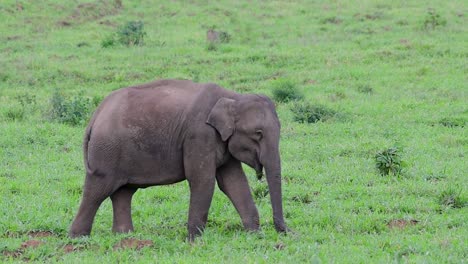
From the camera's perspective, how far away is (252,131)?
827 centimetres

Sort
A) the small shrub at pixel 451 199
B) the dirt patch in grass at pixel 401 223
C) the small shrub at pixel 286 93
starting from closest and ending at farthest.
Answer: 1. the dirt patch in grass at pixel 401 223
2. the small shrub at pixel 451 199
3. the small shrub at pixel 286 93

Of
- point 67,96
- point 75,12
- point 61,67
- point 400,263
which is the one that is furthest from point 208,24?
point 400,263

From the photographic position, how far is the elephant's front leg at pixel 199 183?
833 cm

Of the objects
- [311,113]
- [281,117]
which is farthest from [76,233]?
[281,117]

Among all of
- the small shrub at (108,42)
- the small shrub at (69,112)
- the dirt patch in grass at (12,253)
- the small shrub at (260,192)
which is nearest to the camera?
the dirt patch in grass at (12,253)

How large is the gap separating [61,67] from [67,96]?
101 inches

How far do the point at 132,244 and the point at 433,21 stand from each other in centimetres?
1744

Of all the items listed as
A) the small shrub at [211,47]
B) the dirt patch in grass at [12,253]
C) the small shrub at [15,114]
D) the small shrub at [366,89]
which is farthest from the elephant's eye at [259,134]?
the small shrub at [211,47]

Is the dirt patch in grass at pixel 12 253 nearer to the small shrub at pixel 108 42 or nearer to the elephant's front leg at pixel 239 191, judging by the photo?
the elephant's front leg at pixel 239 191

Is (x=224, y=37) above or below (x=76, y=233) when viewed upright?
below

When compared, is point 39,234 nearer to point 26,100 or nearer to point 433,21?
point 26,100

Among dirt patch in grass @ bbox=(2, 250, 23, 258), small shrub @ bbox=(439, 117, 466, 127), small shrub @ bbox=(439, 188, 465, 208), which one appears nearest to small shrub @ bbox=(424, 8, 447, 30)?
small shrub @ bbox=(439, 117, 466, 127)

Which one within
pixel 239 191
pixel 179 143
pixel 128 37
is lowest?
pixel 128 37

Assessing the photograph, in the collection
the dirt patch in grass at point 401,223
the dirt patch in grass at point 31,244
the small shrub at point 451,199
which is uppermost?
the dirt patch in grass at point 31,244
